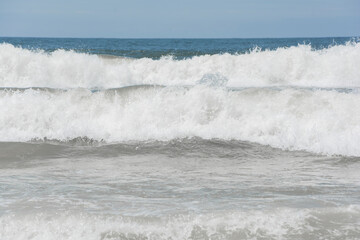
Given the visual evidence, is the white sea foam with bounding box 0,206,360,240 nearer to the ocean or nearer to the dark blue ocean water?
the ocean

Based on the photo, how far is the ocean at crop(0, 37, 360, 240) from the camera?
4141mm

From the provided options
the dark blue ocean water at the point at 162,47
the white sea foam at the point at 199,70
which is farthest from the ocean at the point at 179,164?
the dark blue ocean water at the point at 162,47

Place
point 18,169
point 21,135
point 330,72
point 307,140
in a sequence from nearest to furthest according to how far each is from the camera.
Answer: point 18,169
point 307,140
point 21,135
point 330,72

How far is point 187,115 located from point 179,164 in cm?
231

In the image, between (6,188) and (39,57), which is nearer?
(6,188)

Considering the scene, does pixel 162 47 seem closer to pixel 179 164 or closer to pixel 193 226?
pixel 179 164

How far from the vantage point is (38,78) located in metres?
16.4

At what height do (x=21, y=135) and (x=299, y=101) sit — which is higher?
(x=299, y=101)

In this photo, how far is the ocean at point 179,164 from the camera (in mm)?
4141

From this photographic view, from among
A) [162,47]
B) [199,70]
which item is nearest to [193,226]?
[199,70]

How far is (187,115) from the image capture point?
9055 millimetres

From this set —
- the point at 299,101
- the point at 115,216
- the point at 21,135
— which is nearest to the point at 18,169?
the point at 21,135

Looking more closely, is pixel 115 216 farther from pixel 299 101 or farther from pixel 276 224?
pixel 299 101

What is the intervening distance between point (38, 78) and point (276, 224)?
13.7 m
